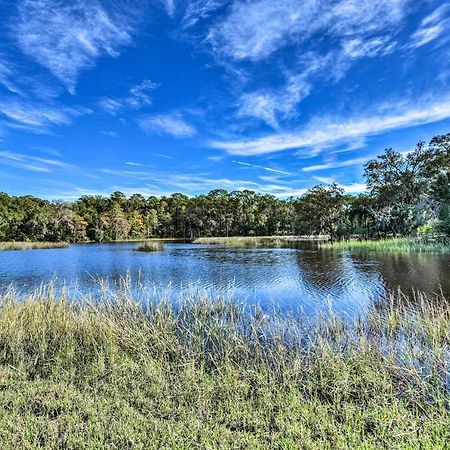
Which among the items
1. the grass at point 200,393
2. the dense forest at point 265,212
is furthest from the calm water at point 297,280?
the dense forest at point 265,212

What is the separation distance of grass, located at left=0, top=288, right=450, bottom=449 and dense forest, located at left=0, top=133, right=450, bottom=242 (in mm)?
24825

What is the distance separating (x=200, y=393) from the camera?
4.01m

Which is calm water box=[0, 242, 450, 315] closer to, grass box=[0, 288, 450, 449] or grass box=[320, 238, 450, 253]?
grass box=[0, 288, 450, 449]

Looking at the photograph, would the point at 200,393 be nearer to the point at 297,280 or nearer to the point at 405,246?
the point at 297,280

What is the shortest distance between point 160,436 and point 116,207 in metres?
62.7

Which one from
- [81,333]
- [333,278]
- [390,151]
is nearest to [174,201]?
[390,151]

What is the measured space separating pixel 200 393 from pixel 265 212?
191ft

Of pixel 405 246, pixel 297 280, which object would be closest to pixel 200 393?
pixel 297 280

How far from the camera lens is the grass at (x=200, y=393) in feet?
A: 10.3

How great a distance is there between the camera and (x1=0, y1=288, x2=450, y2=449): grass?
315 centimetres

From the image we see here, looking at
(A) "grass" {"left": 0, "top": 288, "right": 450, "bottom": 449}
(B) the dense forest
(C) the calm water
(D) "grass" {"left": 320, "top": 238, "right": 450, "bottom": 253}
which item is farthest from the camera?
(B) the dense forest

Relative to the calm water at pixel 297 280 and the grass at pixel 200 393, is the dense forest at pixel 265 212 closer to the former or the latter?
the calm water at pixel 297 280

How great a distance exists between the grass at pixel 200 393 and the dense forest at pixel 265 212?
81.4 feet

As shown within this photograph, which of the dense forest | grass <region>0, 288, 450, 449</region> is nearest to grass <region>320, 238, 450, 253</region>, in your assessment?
the dense forest
